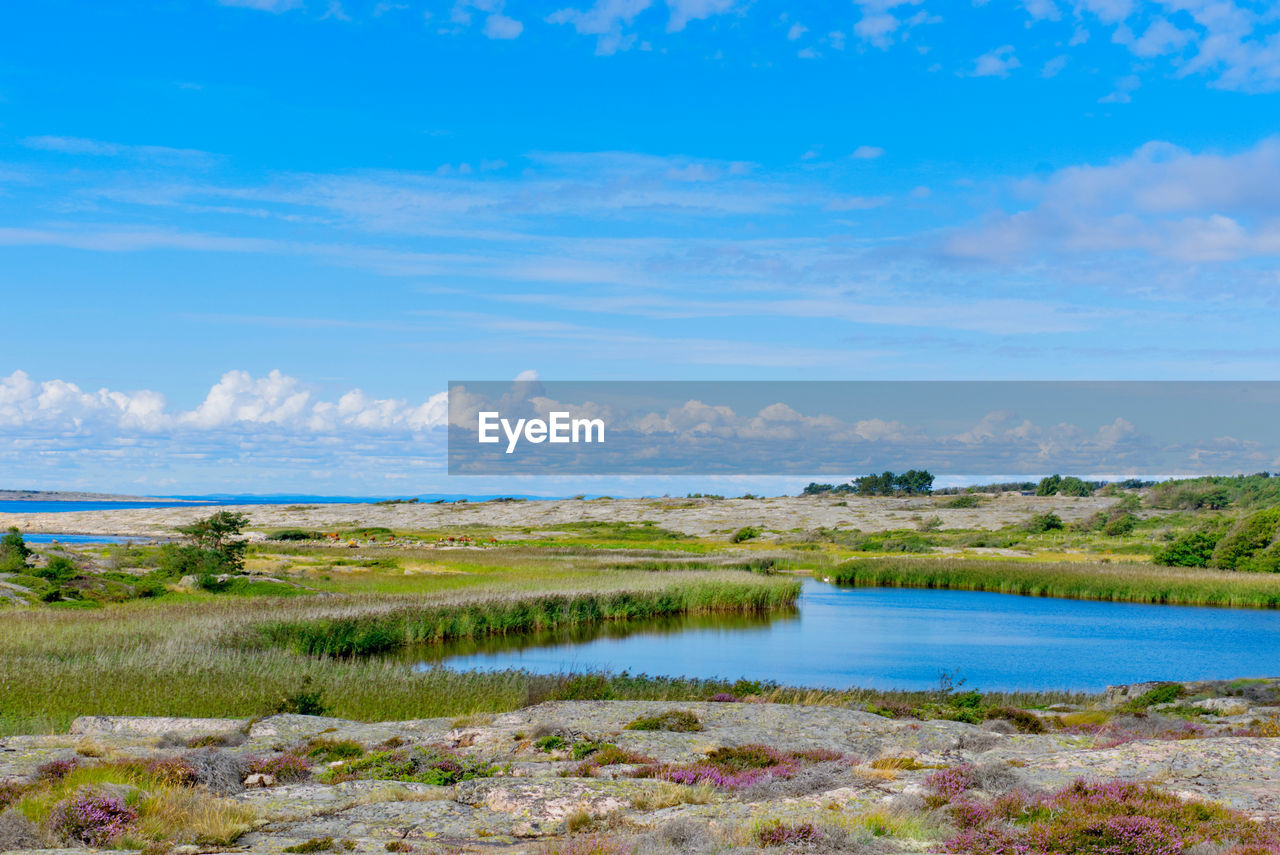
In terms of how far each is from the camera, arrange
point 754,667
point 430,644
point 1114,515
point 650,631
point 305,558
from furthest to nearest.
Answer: point 1114,515 < point 305,558 < point 650,631 < point 430,644 < point 754,667

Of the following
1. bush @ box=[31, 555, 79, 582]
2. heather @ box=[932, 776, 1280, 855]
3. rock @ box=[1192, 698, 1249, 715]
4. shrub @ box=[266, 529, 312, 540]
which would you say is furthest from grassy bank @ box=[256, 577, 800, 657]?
shrub @ box=[266, 529, 312, 540]

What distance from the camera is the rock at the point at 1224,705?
1926cm

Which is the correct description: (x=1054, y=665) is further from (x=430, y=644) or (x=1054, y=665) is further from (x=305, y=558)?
(x=305, y=558)

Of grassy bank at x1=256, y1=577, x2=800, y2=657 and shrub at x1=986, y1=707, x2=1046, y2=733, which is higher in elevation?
shrub at x1=986, y1=707, x2=1046, y2=733

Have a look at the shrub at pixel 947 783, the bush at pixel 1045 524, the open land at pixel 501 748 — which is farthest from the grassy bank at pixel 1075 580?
the shrub at pixel 947 783

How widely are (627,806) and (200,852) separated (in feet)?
13.1

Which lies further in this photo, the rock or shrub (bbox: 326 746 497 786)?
the rock

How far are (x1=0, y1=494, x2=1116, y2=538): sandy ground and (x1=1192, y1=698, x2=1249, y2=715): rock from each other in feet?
302

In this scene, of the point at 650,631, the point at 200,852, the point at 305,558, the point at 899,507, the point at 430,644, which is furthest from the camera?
the point at 899,507

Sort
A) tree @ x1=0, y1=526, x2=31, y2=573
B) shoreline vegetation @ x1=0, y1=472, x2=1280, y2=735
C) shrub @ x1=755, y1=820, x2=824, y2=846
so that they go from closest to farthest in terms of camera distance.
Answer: shrub @ x1=755, y1=820, x2=824, y2=846 → shoreline vegetation @ x1=0, y1=472, x2=1280, y2=735 → tree @ x1=0, y1=526, x2=31, y2=573

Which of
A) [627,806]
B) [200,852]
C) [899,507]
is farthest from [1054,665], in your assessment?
[899,507]

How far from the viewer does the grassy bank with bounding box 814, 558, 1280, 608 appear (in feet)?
184

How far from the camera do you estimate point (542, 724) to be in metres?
14.0

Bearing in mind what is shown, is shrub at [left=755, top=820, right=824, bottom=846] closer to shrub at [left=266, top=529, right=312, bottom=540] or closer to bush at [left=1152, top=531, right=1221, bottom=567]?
bush at [left=1152, top=531, right=1221, bottom=567]
